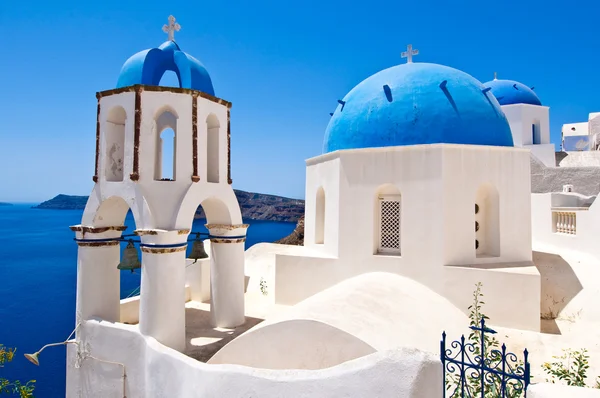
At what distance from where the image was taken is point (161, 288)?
588cm

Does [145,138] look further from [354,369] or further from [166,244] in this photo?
[354,369]

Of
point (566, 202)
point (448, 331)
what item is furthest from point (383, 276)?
point (566, 202)

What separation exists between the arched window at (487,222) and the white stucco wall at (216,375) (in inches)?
214

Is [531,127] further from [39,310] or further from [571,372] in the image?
[39,310]

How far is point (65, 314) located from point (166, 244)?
17.4 meters

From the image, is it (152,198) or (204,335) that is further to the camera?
(204,335)

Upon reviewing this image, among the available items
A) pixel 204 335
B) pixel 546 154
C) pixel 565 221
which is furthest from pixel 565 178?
pixel 204 335

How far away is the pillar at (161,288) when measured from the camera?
19.0 feet

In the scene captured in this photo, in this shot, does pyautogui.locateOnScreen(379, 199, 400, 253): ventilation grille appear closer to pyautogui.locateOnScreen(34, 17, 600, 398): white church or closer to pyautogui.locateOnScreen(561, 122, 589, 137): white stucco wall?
pyautogui.locateOnScreen(34, 17, 600, 398): white church

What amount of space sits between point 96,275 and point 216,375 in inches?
141

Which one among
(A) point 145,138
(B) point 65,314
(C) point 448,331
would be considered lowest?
(B) point 65,314

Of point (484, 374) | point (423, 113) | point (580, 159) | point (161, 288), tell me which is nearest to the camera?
point (484, 374)

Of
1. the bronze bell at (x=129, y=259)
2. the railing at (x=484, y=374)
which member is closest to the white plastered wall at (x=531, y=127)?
the railing at (x=484, y=374)

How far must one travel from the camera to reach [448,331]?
19.8ft
